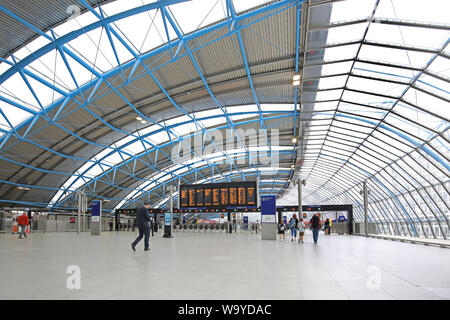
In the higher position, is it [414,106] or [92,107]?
[92,107]

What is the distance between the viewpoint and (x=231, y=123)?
28.2 m

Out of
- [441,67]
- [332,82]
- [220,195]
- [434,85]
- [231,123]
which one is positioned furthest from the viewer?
[231,123]

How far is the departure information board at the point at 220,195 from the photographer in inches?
949

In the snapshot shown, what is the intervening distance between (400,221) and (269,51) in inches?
1053

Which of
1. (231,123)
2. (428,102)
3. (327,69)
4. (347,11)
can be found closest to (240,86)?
(231,123)

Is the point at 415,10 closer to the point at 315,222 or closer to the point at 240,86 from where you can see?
the point at 315,222

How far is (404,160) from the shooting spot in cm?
2595

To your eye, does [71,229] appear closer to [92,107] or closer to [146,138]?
[146,138]

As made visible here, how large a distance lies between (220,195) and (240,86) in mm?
8990

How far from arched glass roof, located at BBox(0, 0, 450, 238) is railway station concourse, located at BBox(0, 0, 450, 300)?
11 centimetres

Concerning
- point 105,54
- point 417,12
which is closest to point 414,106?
point 417,12

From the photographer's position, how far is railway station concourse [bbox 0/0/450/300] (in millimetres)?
6176

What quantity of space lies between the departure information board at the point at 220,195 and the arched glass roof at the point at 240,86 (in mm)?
6282
